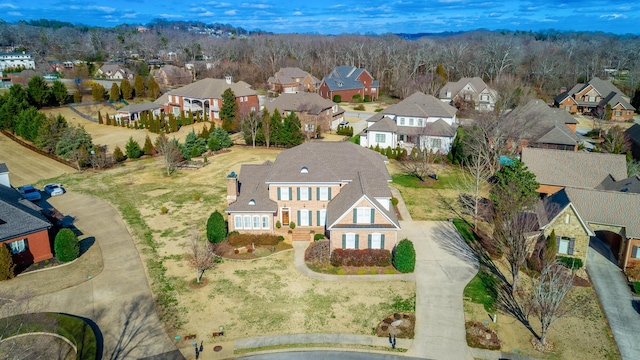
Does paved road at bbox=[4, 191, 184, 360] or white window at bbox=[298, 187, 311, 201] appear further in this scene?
white window at bbox=[298, 187, 311, 201]

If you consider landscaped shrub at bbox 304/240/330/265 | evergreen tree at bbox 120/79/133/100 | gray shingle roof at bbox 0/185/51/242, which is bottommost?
landscaped shrub at bbox 304/240/330/265

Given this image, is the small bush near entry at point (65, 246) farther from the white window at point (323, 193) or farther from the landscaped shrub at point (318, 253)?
the white window at point (323, 193)

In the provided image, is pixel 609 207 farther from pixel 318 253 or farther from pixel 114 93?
pixel 114 93

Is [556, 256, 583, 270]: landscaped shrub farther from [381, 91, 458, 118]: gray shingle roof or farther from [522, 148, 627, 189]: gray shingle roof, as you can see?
[381, 91, 458, 118]: gray shingle roof

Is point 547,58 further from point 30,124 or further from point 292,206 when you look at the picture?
point 30,124

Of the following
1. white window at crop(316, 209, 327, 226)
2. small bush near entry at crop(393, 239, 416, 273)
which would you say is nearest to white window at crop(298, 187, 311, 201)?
white window at crop(316, 209, 327, 226)

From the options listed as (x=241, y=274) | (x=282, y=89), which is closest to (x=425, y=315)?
(x=241, y=274)

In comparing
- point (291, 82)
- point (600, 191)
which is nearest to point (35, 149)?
point (291, 82)
